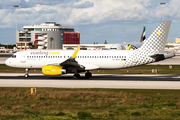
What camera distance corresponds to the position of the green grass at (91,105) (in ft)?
56.5

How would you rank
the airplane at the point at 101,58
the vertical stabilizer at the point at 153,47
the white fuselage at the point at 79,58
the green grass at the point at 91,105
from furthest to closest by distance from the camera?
1. the white fuselage at the point at 79,58
2. the vertical stabilizer at the point at 153,47
3. the airplane at the point at 101,58
4. the green grass at the point at 91,105

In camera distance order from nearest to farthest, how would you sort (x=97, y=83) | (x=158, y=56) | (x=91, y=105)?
(x=91, y=105) < (x=97, y=83) < (x=158, y=56)

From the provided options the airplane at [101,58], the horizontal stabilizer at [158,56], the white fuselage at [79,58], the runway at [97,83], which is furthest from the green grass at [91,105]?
the white fuselage at [79,58]

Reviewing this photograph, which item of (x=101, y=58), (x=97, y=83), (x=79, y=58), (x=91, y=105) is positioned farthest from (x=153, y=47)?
(x=91, y=105)

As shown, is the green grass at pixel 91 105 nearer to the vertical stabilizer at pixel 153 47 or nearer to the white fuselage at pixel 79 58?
the vertical stabilizer at pixel 153 47

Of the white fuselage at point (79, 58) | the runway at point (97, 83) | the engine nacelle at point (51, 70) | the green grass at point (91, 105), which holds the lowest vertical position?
the green grass at point (91, 105)

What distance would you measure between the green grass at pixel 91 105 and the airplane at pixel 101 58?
402 inches

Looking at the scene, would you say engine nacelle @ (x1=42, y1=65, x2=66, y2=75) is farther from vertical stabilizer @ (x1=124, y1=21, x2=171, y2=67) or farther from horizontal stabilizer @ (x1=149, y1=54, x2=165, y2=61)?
horizontal stabilizer @ (x1=149, y1=54, x2=165, y2=61)

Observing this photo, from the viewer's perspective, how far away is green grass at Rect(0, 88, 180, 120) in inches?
679

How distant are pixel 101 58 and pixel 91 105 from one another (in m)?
18.2

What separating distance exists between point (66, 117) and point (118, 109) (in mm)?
4201

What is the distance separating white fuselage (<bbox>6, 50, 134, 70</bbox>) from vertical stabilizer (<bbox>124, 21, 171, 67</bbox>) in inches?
32.1

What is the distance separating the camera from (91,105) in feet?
68.6

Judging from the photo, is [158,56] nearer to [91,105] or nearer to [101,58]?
[101,58]
